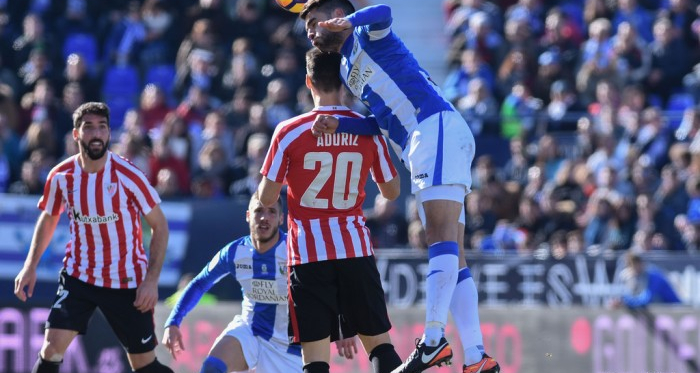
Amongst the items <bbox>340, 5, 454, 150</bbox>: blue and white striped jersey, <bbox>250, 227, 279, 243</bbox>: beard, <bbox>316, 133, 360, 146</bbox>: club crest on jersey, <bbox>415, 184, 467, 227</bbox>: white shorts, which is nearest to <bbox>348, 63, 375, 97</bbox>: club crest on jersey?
<bbox>340, 5, 454, 150</bbox>: blue and white striped jersey

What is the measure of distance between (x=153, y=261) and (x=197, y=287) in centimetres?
35

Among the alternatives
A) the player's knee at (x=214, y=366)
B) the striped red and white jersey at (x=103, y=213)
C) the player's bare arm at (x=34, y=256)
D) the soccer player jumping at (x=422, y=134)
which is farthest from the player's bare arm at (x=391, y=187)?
the player's bare arm at (x=34, y=256)

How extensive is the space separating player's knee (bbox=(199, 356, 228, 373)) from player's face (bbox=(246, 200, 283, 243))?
85 centimetres

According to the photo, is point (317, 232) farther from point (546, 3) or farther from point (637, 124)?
point (546, 3)

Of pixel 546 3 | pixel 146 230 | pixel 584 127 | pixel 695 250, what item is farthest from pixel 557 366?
pixel 546 3

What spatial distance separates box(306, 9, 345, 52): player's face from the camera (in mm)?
7824

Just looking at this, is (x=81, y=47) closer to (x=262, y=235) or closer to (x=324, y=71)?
(x=262, y=235)

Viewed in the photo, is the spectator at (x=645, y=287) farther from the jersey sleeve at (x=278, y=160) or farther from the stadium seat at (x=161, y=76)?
the stadium seat at (x=161, y=76)

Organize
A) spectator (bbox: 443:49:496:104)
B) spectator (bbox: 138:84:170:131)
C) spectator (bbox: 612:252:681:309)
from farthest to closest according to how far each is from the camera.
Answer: spectator (bbox: 138:84:170:131) → spectator (bbox: 443:49:496:104) → spectator (bbox: 612:252:681:309)

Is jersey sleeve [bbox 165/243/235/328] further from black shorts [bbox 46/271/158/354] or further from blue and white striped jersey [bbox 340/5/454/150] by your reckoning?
blue and white striped jersey [bbox 340/5/454/150]

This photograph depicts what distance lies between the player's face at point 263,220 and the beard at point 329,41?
1.70m

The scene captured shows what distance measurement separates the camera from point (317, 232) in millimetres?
7828

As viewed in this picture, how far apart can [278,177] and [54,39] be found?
39.8 feet

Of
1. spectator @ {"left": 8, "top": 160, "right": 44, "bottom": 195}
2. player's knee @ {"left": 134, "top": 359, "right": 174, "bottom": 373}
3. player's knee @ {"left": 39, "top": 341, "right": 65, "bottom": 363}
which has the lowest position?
player's knee @ {"left": 134, "top": 359, "right": 174, "bottom": 373}
